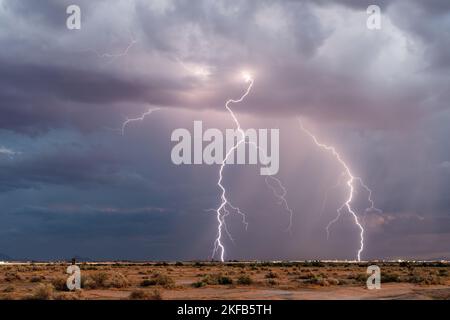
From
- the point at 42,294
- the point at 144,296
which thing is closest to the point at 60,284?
the point at 42,294

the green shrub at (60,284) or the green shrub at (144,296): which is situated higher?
the green shrub at (144,296)

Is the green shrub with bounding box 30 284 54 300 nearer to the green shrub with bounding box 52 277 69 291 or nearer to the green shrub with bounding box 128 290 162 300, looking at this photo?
the green shrub with bounding box 128 290 162 300

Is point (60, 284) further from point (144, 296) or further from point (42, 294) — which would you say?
point (144, 296)

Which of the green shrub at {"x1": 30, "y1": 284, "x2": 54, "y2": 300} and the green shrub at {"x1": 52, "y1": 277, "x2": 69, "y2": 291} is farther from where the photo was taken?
the green shrub at {"x1": 52, "y1": 277, "x2": 69, "y2": 291}

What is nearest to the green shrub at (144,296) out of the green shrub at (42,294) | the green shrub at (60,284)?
the green shrub at (42,294)

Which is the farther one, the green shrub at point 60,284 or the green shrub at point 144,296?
the green shrub at point 60,284

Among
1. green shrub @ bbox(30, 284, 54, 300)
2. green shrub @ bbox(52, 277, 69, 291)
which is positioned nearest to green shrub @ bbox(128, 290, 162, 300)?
green shrub @ bbox(30, 284, 54, 300)

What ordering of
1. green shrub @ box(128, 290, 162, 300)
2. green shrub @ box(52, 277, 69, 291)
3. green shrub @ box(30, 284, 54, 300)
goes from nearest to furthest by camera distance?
green shrub @ box(128, 290, 162, 300)
green shrub @ box(30, 284, 54, 300)
green shrub @ box(52, 277, 69, 291)

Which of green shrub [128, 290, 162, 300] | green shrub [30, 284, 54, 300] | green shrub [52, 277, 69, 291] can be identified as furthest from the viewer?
green shrub [52, 277, 69, 291]

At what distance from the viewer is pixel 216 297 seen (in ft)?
95.4

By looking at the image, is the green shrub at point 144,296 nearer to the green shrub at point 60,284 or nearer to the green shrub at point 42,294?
the green shrub at point 42,294
